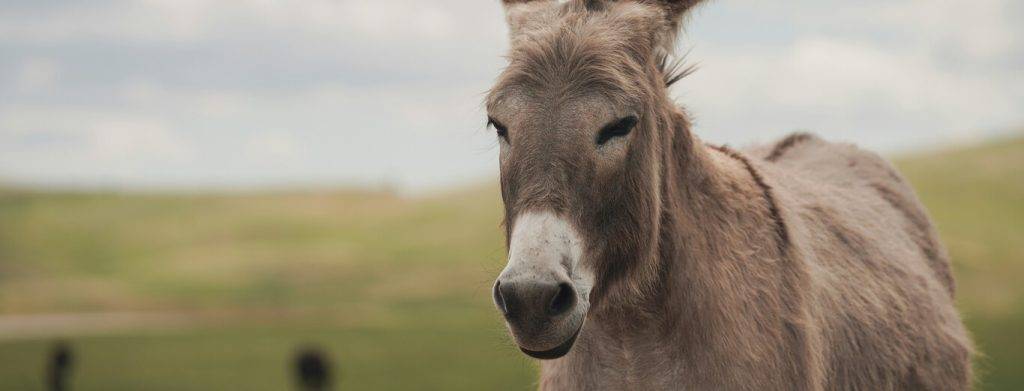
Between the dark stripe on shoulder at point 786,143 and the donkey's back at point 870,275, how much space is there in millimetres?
28

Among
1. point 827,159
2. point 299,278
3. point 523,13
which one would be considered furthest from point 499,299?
point 299,278

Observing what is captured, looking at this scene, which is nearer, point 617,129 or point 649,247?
point 617,129

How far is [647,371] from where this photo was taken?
432cm

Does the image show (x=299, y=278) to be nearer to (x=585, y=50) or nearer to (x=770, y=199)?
(x=770, y=199)

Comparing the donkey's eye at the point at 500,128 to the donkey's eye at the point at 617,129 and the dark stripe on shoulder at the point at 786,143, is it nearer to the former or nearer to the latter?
the donkey's eye at the point at 617,129

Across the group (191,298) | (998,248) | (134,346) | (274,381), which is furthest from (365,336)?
(998,248)

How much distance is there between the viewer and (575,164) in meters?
3.68

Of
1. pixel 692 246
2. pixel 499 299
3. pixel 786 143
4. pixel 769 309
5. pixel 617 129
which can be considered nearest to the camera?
pixel 499 299

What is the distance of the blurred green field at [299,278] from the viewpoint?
3369 cm

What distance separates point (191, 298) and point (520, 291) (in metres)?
57.4

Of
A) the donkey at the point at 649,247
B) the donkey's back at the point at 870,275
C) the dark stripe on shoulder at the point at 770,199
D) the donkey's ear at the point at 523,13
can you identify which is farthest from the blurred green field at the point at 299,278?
the donkey's ear at the point at 523,13

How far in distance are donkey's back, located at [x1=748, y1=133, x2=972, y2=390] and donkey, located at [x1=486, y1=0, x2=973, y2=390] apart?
0.02 meters

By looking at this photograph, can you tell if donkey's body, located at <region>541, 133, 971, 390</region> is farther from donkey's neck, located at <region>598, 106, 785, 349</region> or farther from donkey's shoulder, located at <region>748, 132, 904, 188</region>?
donkey's shoulder, located at <region>748, 132, 904, 188</region>

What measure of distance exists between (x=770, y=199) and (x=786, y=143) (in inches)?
125
